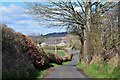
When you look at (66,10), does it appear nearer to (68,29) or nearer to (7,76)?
(68,29)

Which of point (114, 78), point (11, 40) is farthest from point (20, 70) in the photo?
point (114, 78)

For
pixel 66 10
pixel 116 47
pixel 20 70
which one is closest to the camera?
pixel 20 70

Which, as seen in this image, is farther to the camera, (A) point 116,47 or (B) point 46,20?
(B) point 46,20

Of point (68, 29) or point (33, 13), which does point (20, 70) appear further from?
point (68, 29)

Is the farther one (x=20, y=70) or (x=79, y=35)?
(x=79, y=35)

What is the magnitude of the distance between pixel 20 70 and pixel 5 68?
257 cm

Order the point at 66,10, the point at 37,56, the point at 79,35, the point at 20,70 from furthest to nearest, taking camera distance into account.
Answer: the point at 79,35 → the point at 66,10 → the point at 37,56 → the point at 20,70

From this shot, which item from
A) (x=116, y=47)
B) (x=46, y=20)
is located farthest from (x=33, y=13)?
(x=116, y=47)

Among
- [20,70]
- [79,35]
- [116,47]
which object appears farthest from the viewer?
[79,35]

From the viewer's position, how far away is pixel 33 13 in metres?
39.9

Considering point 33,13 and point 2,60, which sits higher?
point 33,13

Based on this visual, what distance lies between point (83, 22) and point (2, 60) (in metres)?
23.5

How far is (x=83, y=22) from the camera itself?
39344 millimetres

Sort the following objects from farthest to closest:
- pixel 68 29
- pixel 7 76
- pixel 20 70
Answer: pixel 68 29, pixel 20 70, pixel 7 76
